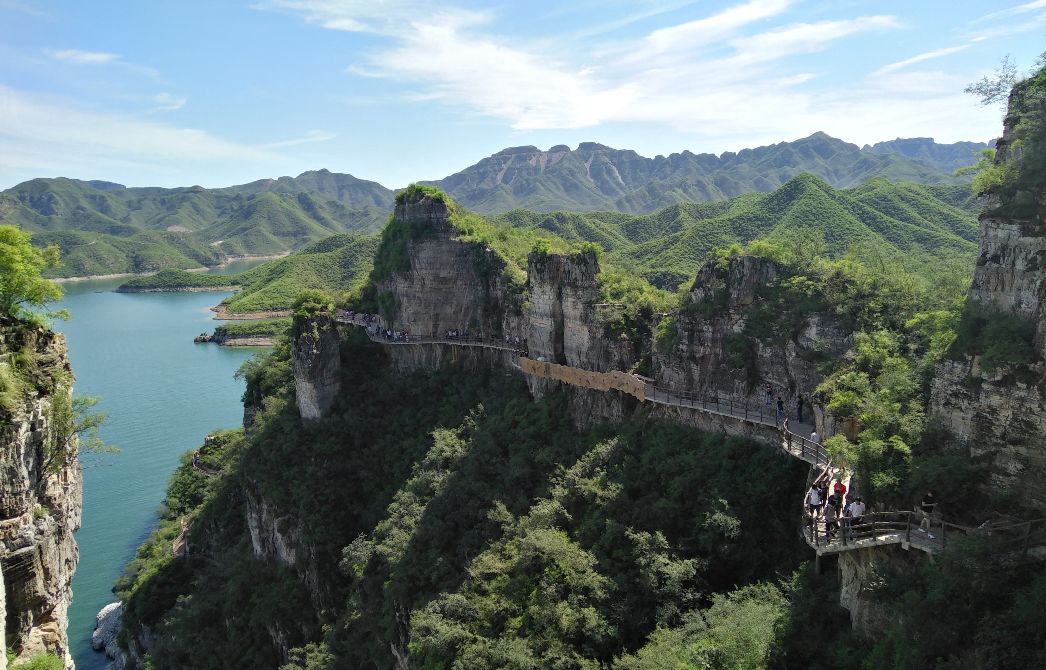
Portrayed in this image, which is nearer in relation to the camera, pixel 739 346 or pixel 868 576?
pixel 868 576

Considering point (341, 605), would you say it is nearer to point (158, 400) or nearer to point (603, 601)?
point (603, 601)

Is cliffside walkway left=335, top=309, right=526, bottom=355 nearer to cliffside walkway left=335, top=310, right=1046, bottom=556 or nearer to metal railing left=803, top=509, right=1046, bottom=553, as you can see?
cliffside walkway left=335, top=310, right=1046, bottom=556

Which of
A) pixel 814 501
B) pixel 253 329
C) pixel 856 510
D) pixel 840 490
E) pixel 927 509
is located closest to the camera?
pixel 927 509

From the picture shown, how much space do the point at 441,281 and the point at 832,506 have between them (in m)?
29.4

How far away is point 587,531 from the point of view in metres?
25.2

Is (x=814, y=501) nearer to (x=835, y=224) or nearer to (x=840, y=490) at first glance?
(x=840, y=490)

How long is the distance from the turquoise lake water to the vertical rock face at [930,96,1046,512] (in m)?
42.4

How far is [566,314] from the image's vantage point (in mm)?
33125

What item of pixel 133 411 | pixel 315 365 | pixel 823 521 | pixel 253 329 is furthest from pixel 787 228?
pixel 253 329

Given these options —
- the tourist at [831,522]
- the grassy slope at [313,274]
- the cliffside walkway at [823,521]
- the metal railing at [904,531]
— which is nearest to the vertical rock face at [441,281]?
the cliffside walkway at [823,521]

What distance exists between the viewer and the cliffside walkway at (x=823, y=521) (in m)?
14.1

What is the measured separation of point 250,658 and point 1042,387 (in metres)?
34.0

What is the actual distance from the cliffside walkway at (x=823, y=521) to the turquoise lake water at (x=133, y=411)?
3395 cm

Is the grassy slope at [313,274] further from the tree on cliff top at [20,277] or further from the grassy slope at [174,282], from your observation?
the tree on cliff top at [20,277]
